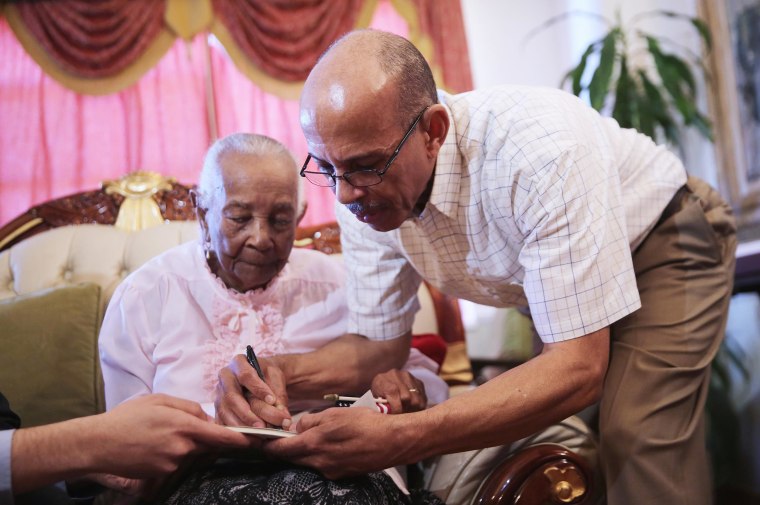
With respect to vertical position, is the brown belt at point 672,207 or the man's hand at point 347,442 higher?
the brown belt at point 672,207

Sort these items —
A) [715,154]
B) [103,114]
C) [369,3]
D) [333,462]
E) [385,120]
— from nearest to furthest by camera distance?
[333,462], [385,120], [715,154], [103,114], [369,3]

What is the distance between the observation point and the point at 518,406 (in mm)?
1382

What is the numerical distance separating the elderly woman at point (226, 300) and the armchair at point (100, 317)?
0.82ft

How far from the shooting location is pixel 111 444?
4.18 ft

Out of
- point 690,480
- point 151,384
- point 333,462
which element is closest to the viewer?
point 333,462

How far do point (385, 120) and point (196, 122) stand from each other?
9.73 ft

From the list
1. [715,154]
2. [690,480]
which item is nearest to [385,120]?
[690,480]

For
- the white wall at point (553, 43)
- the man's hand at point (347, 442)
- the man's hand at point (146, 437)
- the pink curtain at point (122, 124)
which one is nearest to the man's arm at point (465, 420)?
the man's hand at point (347, 442)

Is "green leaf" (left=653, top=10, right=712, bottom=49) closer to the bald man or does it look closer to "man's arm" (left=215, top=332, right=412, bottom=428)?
the bald man

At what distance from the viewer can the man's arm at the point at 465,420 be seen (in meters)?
1.31

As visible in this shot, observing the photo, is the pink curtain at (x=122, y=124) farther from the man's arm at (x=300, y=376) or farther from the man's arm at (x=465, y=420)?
the man's arm at (x=465, y=420)

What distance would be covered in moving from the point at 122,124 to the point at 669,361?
3.33 m

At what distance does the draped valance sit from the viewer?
13.3ft

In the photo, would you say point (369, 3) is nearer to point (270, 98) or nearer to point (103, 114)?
point (270, 98)
